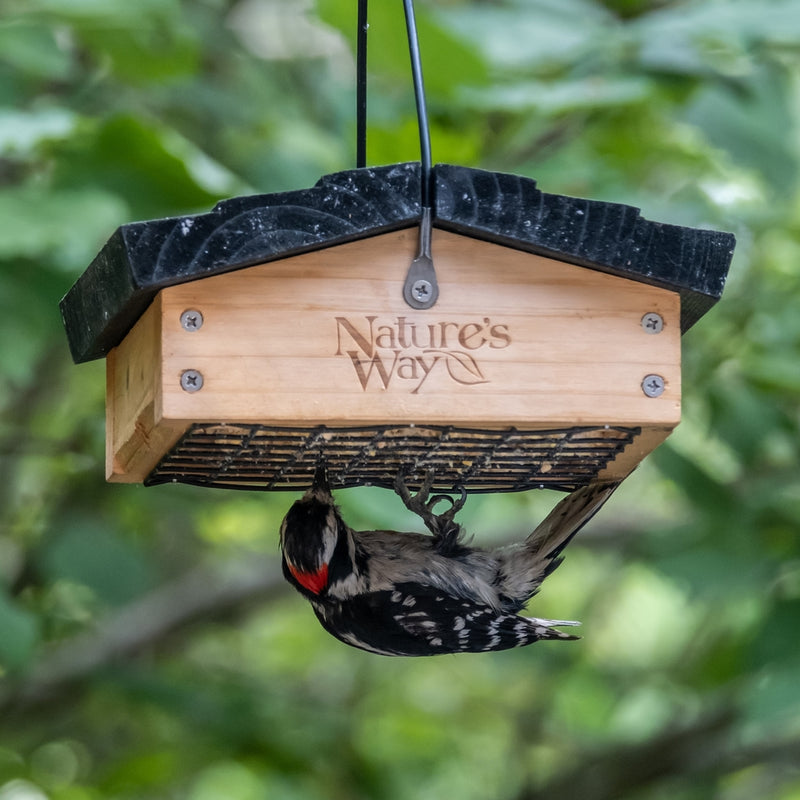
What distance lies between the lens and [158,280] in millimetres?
1705

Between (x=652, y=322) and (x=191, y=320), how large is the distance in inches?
25.9

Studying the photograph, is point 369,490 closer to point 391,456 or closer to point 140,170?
point 391,456

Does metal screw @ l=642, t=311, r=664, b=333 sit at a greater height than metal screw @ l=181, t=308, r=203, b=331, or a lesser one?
greater

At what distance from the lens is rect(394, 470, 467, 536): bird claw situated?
224cm

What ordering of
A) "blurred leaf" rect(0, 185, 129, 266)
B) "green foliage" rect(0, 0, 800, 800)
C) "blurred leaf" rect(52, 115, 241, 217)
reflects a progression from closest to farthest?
1. "blurred leaf" rect(0, 185, 129, 266)
2. "blurred leaf" rect(52, 115, 241, 217)
3. "green foliage" rect(0, 0, 800, 800)

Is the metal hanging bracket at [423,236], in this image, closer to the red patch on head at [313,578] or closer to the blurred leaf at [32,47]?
the red patch on head at [313,578]

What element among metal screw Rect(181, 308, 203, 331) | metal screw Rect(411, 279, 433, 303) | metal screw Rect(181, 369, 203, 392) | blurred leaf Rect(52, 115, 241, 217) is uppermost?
blurred leaf Rect(52, 115, 241, 217)

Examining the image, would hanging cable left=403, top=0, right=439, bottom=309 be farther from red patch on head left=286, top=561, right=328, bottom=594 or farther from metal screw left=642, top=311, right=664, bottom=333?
red patch on head left=286, top=561, right=328, bottom=594

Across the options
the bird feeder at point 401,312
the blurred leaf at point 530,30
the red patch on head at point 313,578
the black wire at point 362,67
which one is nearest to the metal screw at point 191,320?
the bird feeder at point 401,312

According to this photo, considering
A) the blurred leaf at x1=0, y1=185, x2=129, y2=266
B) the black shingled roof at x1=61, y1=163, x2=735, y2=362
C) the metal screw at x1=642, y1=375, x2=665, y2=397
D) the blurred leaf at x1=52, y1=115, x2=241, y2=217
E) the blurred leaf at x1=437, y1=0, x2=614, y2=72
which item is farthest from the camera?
the blurred leaf at x1=437, y1=0, x2=614, y2=72

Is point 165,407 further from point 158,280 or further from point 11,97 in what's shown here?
point 11,97

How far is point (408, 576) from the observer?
238 centimetres

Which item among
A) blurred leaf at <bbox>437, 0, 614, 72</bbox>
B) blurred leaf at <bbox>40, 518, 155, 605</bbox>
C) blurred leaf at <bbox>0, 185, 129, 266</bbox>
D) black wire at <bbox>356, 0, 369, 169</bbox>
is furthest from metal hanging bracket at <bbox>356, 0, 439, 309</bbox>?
blurred leaf at <bbox>40, 518, 155, 605</bbox>

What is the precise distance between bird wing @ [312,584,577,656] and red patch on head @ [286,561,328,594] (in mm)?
78
